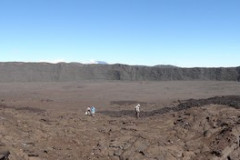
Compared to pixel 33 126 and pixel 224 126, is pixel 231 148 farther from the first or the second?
pixel 33 126

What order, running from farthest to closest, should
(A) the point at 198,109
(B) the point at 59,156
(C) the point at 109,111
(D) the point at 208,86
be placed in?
(D) the point at 208,86, (C) the point at 109,111, (A) the point at 198,109, (B) the point at 59,156

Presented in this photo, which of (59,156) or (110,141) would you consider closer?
(59,156)

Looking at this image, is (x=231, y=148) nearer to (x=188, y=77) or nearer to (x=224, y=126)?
(x=224, y=126)

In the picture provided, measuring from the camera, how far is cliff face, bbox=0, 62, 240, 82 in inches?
3447

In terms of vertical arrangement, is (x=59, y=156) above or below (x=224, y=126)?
below

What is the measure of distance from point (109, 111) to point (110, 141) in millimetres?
19246

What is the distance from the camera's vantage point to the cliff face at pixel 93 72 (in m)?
87.6

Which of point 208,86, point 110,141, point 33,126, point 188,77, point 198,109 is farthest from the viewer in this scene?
point 188,77

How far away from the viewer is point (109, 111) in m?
36.6

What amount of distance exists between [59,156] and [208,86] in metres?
51.5

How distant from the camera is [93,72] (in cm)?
9256

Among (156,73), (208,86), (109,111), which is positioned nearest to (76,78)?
(156,73)

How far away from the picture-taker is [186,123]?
19.9 m

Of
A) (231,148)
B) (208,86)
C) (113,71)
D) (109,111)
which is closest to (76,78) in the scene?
(113,71)
